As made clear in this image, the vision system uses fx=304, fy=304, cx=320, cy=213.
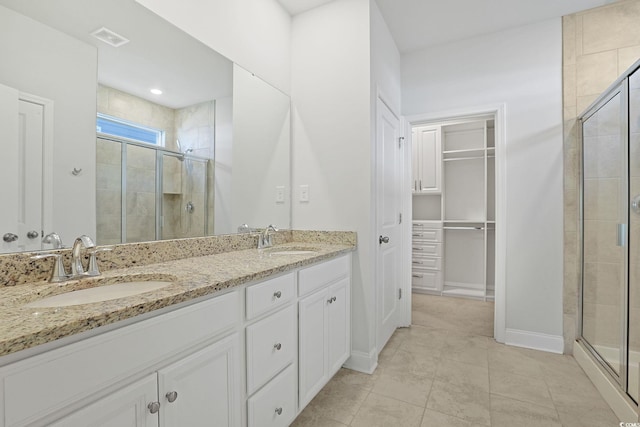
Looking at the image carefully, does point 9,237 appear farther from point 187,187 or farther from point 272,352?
point 272,352

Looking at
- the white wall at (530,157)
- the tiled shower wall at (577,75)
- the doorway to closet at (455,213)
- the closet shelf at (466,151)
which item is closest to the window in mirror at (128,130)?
the white wall at (530,157)

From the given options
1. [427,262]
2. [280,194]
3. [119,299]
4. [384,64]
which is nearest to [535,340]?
[427,262]

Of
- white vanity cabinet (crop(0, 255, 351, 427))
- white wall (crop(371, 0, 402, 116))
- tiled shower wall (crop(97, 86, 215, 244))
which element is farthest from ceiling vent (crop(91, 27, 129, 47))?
white wall (crop(371, 0, 402, 116))

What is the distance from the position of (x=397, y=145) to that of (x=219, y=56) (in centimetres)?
173

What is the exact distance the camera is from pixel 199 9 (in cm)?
169

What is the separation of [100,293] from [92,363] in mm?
456

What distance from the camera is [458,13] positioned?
8.00 feet

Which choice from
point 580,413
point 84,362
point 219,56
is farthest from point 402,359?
point 219,56

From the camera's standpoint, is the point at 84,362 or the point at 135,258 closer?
the point at 84,362

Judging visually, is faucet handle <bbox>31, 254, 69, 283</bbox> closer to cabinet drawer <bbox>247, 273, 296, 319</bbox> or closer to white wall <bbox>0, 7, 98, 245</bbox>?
white wall <bbox>0, 7, 98, 245</bbox>

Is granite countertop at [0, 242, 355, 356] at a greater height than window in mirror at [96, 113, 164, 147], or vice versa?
window in mirror at [96, 113, 164, 147]

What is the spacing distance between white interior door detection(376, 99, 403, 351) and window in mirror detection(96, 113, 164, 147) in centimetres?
145

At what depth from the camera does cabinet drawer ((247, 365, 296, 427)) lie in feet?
3.95

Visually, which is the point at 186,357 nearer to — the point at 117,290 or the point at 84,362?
the point at 84,362
